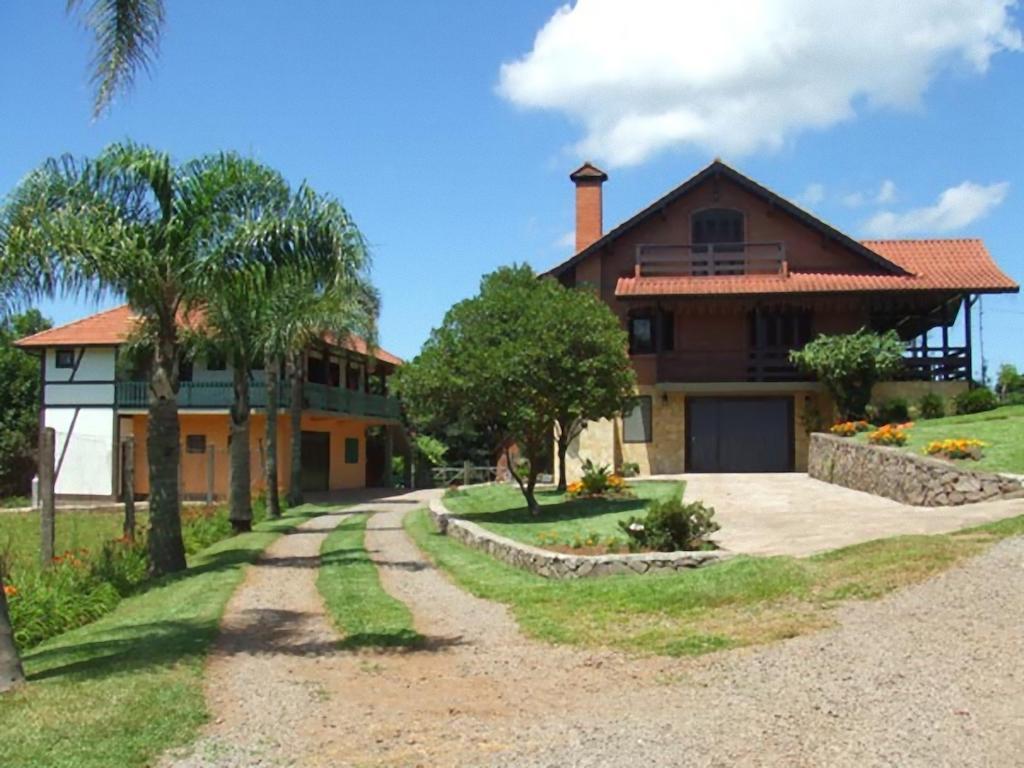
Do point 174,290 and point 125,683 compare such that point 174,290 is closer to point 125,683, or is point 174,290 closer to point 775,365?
point 125,683

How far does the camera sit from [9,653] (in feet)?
26.1

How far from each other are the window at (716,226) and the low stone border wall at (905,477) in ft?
29.3

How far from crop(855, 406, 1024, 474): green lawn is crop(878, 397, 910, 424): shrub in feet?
4.69

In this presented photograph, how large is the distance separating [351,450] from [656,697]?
3977 cm

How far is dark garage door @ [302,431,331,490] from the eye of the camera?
42.1 metres

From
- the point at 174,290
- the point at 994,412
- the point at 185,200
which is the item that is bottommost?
the point at 994,412

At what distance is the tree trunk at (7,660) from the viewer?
7.83 meters

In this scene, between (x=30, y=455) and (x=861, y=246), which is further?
(x=30, y=455)

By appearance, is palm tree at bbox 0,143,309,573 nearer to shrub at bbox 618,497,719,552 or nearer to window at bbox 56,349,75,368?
shrub at bbox 618,497,719,552

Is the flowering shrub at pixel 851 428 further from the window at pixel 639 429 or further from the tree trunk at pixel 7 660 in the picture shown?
the tree trunk at pixel 7 660

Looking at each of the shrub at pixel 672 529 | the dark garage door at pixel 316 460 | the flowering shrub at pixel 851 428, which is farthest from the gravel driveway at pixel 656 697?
the dark garage door at pixel 316 460

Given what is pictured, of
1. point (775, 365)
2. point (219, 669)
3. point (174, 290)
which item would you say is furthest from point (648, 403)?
point (219, 669)

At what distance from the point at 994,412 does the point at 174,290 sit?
1839 centimetres

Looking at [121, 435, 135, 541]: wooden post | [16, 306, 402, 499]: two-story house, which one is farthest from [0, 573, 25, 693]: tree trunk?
[16, 306, 402, 499]: two-story house
